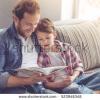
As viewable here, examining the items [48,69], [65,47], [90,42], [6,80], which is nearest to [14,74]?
[6,80]

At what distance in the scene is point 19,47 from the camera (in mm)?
1200

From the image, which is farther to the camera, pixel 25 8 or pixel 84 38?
pixel 84 38

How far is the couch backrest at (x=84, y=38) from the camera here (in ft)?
4.09

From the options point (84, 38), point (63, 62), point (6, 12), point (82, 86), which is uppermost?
point (6, 12)

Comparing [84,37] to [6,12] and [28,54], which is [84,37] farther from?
[6,12]

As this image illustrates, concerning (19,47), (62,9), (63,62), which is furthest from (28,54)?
(62,9)

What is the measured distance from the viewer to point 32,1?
1.17m

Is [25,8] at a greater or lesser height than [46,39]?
greater

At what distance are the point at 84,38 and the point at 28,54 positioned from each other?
30cm

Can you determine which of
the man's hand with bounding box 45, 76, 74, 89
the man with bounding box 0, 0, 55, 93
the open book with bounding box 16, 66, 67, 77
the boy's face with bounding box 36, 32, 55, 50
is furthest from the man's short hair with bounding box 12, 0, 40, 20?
the man's hand with bounding box 45, 76, 74, 89

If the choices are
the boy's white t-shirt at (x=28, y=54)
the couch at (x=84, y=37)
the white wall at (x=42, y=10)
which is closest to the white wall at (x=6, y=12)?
the white wall at (x=42, y=10)

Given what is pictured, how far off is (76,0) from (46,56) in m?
0.33

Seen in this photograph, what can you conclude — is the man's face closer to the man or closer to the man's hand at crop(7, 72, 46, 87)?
the man

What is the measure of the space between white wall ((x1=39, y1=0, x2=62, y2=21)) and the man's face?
0.05 m
